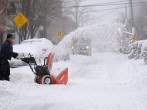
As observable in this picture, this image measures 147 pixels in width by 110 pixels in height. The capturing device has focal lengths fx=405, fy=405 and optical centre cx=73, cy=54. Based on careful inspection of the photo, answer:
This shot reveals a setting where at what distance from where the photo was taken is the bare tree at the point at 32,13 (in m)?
32.3

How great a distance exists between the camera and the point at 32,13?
3262 cm

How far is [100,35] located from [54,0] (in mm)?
7709

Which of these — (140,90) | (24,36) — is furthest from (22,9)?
(140,90)

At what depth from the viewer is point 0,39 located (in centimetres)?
4247

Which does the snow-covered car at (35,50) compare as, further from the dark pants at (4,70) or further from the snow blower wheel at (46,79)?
the snow blower wheel at (46,79)

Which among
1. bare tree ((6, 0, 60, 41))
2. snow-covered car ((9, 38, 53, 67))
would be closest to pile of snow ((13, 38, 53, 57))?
snow-covered car ((9, 38, 53, 67))

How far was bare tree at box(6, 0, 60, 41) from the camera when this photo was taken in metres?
32.3

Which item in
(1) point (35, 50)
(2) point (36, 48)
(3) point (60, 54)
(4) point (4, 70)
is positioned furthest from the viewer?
(3) point (60, 54)

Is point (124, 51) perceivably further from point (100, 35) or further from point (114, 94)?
point (114, 94)

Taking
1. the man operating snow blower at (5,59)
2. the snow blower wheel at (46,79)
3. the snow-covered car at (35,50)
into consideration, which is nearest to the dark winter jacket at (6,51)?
the man operating snow blower at (5,59)

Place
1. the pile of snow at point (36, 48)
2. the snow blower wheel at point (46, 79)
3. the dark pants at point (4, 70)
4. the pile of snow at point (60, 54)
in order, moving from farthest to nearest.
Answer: the pile of snow at point (60, 54)
the pile of snow at point (36, 48)
the dark pants at point (4, 70)
the snow blower wheel at point (46, 79)

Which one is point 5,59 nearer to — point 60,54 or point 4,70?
point 4,70

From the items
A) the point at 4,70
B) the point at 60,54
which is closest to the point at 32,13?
the point at 60,54

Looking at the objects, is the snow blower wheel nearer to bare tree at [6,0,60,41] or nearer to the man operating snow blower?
the man operating snow blower
